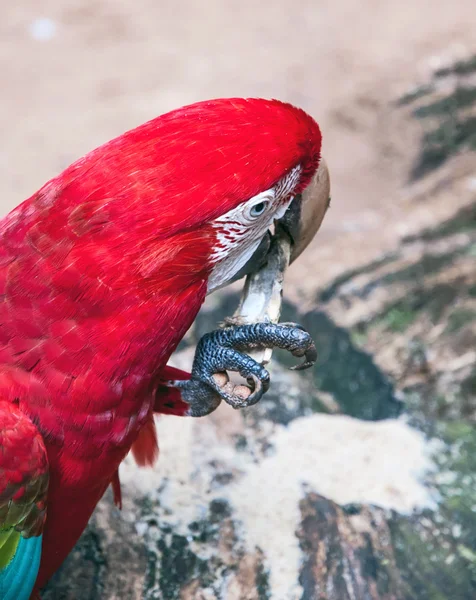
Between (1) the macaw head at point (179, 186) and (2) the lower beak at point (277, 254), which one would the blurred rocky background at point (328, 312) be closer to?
(2) the lower beak at point (277, 254)

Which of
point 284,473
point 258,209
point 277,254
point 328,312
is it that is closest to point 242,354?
point 277,254

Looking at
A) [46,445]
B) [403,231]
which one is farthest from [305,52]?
[46,445]

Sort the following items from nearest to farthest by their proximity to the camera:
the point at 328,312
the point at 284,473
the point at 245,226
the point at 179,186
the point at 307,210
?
the point at 179,186 < the point at 245,226 < the point at 307,210 < the point at 284,473 < the point at 328,312

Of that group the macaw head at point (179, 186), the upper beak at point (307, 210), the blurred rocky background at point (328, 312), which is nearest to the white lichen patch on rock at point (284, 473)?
the blurred rocky background at point (328, 312)

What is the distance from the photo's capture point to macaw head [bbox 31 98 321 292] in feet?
3.42


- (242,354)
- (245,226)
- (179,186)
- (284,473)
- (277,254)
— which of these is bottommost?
(284,473)

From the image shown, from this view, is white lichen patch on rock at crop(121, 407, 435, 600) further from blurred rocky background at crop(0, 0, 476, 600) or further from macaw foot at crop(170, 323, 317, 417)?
macaw foot at crop(170, 323, 317, 417)

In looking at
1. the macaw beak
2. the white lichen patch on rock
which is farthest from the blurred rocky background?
the macaw beak

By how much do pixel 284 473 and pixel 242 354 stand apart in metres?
0.60

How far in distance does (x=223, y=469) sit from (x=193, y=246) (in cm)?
90

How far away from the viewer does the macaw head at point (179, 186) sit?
41.0 inches

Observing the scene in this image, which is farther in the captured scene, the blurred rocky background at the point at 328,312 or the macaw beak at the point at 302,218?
the blurred rocky background at the point at 328,312

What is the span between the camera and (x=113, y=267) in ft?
3.46

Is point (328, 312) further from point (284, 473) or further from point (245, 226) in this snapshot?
point (245, 226)
